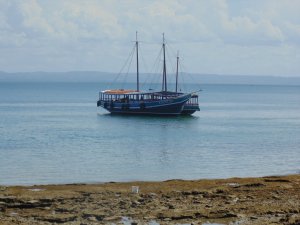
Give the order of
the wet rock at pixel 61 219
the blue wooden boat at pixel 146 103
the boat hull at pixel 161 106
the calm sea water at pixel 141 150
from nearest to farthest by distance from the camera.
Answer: the wet rock at pixel 61 219 < the calm sea water at pixel 141 150 < the boat hull at pixel 161 106 < the blue wooden boat at pixel 146 103

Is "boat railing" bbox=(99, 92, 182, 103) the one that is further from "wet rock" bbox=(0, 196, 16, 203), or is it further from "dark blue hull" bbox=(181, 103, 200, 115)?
"wet rock" bbox=(0, 196, 16, 203)

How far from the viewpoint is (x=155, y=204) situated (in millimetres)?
22250

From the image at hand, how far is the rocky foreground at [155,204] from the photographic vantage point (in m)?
20.1

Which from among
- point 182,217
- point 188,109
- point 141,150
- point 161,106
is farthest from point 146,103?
point 182,217

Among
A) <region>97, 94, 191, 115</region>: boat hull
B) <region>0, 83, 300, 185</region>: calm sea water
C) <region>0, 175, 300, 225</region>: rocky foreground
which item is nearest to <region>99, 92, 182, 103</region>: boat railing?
<region>97, 94, 191, 115</region>: boat hull

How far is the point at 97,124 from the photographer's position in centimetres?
7575

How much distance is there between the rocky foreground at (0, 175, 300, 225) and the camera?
20.1m

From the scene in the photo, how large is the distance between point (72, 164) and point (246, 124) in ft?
140

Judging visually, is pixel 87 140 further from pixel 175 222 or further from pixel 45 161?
pixel 175 222

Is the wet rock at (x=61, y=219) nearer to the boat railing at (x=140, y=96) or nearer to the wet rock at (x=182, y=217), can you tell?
the wet rock at (x=182, y=217)

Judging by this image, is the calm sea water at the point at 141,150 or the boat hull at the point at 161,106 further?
the boat hull at the point at 161,106

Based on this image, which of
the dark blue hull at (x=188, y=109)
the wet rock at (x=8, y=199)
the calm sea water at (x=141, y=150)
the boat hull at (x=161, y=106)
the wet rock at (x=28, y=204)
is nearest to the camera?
the wet rock at (x=28, y=204)

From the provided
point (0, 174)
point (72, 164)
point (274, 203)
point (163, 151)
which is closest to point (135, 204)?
point (274, 203)

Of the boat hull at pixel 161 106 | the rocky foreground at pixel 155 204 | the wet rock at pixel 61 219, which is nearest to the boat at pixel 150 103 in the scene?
the boat hull at pixel 161 106
